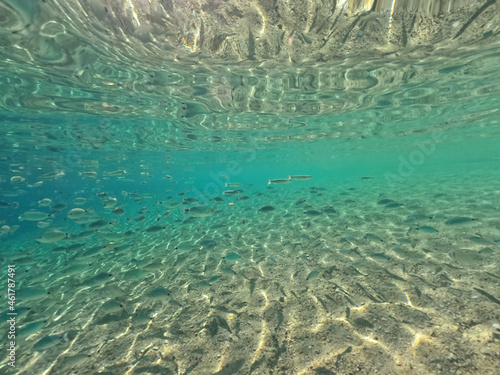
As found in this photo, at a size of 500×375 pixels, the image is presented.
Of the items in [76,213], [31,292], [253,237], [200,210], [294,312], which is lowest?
[253,237]

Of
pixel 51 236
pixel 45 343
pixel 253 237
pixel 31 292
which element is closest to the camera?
pixel 45 343

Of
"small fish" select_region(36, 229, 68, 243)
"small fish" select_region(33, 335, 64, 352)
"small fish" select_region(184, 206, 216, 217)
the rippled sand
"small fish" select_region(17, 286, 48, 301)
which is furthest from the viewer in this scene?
"small fish" select_region(184, 206, 216, 217)

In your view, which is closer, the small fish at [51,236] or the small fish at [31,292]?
the small fish at [31,292]

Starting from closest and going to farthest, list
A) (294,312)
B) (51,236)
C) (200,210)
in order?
(294,312) → (51,236) → (200,210)

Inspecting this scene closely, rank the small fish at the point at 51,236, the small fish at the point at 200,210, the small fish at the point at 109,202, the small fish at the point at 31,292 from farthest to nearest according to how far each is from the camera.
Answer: the small fish at the point at 109,202
the small fish at the point at 200,210
the small fish at the point at 51,236
the small fish at the point at 31,292

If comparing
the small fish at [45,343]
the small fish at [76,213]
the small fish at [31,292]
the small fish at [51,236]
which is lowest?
the small fish at [45,343]

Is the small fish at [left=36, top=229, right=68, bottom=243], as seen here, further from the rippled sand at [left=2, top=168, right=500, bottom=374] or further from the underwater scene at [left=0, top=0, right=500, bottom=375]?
the rippled sand at [left=2, top=168, right=500, bottom=374]

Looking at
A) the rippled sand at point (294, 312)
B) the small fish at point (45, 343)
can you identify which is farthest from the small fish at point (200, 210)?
the small fish at point (45, 343)

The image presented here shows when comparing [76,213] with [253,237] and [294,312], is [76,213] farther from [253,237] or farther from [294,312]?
[294,312]

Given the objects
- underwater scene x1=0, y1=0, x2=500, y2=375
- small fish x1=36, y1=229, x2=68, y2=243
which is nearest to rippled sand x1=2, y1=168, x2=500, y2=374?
underwater scene x1=0, y1=0, x2=500, y2=375

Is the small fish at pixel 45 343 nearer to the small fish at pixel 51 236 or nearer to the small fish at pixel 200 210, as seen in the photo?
the small fish at pixel 51 236

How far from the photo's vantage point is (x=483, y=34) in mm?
7844

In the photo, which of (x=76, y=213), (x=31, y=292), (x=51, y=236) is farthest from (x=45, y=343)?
(x=76, y=213)

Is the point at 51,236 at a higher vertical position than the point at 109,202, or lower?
lower
